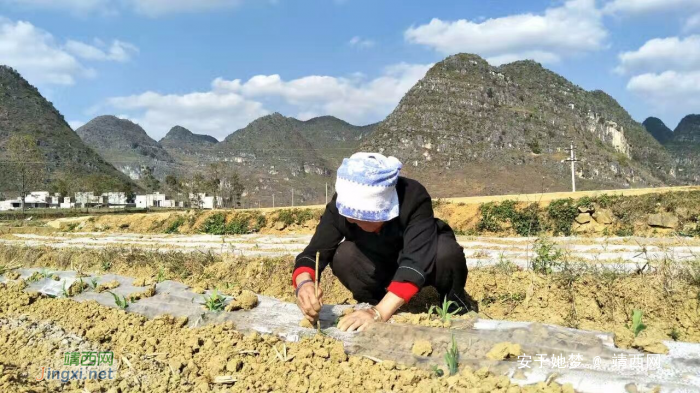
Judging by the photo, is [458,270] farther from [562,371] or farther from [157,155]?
[157,155]

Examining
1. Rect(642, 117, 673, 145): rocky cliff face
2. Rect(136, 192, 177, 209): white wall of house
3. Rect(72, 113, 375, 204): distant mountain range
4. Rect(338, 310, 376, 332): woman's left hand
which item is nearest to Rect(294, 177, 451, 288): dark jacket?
Rect(338, 310, 376, 332): woman's left hand

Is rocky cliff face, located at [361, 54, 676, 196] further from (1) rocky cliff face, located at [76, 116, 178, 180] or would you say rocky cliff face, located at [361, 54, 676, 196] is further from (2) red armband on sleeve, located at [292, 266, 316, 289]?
(1) rocky cliff face, located at [76, 116, 178, 180]

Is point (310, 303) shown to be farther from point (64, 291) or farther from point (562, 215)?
point (562, 215)

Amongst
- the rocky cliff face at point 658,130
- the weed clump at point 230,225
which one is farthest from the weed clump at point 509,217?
the rocky cliff face at point 658,130

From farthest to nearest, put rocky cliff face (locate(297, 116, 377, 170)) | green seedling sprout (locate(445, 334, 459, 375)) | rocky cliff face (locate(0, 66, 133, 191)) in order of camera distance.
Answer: rocky cliff face (locate(297, 116, 377, 170)) → rocky cliff face (locate(0, 66, 133, 191)) → green seedling sprout (locate(445, 334, 459, 375))

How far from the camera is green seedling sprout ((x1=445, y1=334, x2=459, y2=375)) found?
196 centimetres

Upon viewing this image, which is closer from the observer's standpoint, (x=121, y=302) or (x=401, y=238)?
(x=401, y=238)

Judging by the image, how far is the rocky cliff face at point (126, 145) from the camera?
437 feet

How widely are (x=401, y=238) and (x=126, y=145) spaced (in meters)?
163

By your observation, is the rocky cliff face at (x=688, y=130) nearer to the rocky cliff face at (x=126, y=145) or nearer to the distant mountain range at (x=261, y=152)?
the distant mountain range at (x=261, y=152)

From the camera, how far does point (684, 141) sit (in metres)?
147

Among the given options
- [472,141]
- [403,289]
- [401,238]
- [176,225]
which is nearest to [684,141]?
[472,141]

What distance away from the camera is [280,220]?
16859 mm

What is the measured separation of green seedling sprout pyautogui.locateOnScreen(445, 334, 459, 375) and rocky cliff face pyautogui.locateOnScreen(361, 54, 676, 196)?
2202 inches
